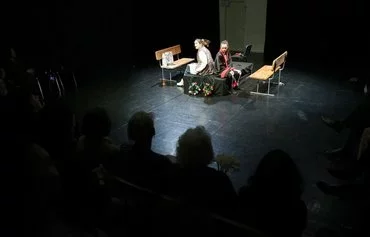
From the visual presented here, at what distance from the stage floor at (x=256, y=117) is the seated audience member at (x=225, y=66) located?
34cm

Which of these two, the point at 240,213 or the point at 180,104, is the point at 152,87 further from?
the point at 240,213

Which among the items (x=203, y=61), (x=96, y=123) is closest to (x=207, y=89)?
(x=203, y=61)

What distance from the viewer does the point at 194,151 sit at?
2143 mm

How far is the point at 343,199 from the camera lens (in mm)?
3246

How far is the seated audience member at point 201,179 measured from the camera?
201cm

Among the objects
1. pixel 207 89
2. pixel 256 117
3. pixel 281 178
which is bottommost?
pixel 256 117

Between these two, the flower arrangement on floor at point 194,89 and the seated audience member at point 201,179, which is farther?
the flower arrangement on floor at point 194,89

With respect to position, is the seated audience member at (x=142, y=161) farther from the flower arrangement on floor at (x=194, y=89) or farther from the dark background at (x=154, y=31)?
the dark background at (x=154, y=31)

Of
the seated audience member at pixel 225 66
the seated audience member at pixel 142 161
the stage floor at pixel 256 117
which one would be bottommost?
the stage floor at pixel 256 117

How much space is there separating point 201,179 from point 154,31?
361 inches

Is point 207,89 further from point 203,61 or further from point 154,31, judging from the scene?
point 154,31

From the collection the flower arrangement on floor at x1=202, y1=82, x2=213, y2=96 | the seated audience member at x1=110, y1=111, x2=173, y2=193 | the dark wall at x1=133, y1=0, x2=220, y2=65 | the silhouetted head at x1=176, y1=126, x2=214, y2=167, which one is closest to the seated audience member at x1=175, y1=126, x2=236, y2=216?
the silhouetted head at x1=176, y1=126, x2=214, y2=167

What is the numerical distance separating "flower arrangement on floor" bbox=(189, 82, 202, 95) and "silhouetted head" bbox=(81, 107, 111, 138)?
13.5ft

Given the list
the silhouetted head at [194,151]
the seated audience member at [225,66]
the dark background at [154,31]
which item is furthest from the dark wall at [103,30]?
the silhouetted head at [194,151]
